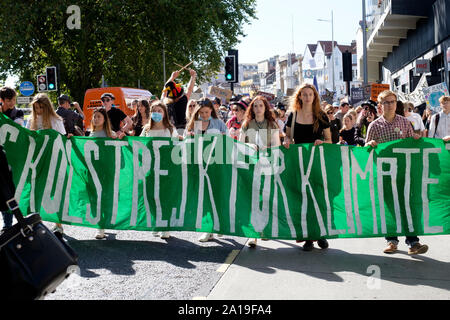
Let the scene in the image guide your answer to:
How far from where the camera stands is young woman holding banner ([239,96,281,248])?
7.15m

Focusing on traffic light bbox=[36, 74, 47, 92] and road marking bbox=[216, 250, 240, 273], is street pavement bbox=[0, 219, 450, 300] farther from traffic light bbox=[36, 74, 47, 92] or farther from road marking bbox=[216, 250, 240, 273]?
traffic light bbox=[36, 74, 47, 92]

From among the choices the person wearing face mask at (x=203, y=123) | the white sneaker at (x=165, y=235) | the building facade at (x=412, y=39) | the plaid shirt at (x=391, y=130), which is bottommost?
the white sneaker at (x=165, y=235)

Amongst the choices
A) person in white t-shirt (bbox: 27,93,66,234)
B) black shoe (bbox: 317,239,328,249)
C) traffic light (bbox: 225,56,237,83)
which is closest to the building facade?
traffic light (bbox: 225,56,237,83)

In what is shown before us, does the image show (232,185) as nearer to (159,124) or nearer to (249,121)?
(249,121)

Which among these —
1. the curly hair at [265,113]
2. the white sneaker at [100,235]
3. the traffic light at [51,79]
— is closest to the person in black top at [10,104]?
the white sneaker at [100,235]

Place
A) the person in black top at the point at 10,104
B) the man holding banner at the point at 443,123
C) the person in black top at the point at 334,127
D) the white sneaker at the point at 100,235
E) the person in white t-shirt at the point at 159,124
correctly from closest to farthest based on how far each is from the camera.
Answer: the white sneaker at the point at 100,235 < the person in white t-shirt at the point at 159,124 < the person in black top at the point at 10,104 < the man holding banner at the point at 443,123 < the person in black top at the point at 334,127

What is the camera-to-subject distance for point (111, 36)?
30.1 meters

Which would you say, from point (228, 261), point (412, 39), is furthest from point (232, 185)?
point (412, 39)

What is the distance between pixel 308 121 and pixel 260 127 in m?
0.68

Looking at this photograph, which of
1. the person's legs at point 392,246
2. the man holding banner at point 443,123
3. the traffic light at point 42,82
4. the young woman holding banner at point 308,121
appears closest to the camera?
the person's legs at point 392,246

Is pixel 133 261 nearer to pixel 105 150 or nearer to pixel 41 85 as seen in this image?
pixel 105 150

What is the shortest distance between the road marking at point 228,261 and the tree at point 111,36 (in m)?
23.7

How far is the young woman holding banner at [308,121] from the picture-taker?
675cm

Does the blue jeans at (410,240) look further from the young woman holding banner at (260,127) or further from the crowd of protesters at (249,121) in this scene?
the young woman holding banner at (260,127)
